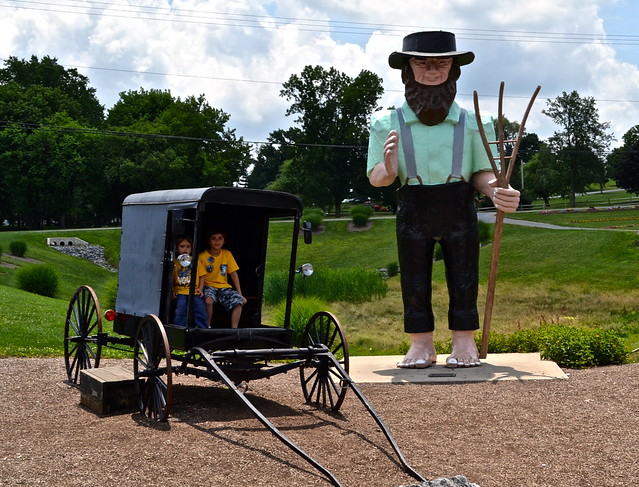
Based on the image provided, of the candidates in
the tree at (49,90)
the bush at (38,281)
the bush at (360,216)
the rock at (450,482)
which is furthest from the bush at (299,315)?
the tree at (49,90)

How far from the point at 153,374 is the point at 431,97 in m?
4.80

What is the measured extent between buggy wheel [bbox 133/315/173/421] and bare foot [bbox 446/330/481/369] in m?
4.03

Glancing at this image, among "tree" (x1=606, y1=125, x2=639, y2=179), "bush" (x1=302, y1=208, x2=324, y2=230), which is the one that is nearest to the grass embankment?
"bush" (x1=302, y1=208, x2=324, y2=230)

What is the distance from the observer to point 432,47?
10320 mm

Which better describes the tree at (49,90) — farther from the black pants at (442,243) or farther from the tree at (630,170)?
the black pants at (442,243)

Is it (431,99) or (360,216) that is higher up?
(431,99)

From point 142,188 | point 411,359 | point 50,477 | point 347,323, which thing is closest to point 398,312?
point 347,323

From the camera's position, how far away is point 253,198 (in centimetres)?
822

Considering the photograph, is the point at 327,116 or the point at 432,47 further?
the point at 327,116

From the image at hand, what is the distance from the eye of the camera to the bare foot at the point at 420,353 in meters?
10.5

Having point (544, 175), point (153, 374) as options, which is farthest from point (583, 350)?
point (544, 175)

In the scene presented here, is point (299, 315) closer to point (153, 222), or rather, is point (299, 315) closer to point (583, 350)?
point (583, 350)

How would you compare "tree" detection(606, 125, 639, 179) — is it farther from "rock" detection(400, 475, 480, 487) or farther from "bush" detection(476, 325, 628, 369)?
"rock" detection(400, 475, 480, 487)

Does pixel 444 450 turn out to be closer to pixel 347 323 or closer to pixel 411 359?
pixel 411 359
